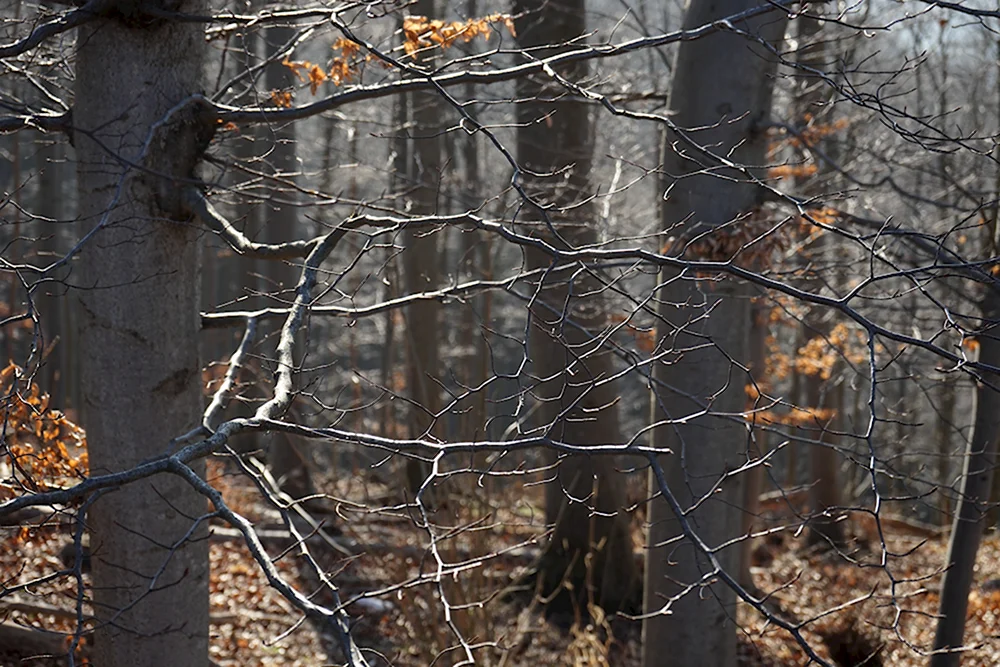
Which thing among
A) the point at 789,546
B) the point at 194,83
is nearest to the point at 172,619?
the point at 194,83

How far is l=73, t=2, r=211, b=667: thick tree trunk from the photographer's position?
4082 mm

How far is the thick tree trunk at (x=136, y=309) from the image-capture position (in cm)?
408

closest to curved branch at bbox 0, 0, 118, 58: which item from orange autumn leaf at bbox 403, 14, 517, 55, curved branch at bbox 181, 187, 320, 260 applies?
curved branch at bbox 181, 187, 320, 260

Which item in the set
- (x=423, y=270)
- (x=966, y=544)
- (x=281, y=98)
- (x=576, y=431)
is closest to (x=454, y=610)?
(x=576, y=431)

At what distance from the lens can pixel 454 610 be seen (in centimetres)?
543

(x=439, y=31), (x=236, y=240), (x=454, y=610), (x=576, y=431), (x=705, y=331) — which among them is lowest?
(x=454, y=610)

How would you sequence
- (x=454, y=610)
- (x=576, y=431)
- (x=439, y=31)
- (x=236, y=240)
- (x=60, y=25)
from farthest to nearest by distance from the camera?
(x=576, y=431)
(x=454, y=610)
(x=439, y=31)
(x=236, y=240)
(x=60, y=25)

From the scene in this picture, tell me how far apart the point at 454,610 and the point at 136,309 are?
257 centimetres

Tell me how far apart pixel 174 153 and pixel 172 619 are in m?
2.14

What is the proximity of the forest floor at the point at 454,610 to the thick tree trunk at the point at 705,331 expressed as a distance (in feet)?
1.82

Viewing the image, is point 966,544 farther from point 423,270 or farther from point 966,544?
point 423,270

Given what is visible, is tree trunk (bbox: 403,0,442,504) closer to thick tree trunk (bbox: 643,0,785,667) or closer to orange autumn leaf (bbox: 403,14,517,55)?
thick tree trunk (bbox: 643,0,785,667)

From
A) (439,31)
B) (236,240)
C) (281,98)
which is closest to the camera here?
(236,240)

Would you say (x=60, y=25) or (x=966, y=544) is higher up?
(x=60, y=25)
